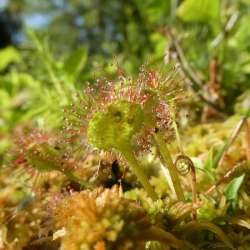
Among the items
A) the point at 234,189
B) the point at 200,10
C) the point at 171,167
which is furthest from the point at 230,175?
the point at 200,10

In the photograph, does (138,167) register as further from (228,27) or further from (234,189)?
(228,27)

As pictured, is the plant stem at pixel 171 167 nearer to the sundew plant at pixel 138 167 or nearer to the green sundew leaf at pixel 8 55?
the sundew plant at pixel 138 167

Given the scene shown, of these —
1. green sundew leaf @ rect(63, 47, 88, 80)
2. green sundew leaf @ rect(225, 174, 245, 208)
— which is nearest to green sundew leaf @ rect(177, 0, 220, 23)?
green sundew leaf @ rect(63, 47, 88, 80)

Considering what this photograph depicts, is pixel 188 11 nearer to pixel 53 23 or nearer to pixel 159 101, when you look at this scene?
pixel 159 101

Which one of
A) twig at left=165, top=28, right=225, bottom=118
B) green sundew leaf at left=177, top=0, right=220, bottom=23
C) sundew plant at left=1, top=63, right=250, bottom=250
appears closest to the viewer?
sundew plant at left=1, top=63, right=250, bottom=250

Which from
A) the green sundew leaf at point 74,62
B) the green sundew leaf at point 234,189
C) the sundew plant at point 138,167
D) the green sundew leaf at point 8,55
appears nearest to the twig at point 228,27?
the sundew plant at point 138,167

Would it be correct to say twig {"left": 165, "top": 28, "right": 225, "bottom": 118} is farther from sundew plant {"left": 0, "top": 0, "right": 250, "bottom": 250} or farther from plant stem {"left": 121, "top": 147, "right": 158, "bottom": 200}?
plant stem {"left": 121, "top": 147, "right": 158, "bottom": 200}
